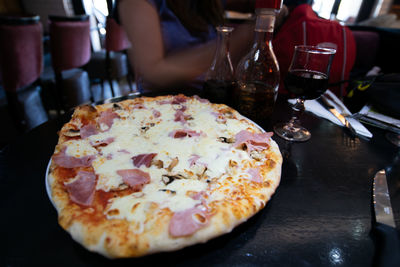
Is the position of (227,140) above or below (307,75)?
below

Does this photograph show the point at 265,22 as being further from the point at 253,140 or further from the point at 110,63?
the point at 110,63

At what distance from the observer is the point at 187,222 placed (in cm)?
42

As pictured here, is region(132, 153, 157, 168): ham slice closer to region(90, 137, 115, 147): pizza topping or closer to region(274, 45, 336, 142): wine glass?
region(90, 137, 115, 147): pizza topping

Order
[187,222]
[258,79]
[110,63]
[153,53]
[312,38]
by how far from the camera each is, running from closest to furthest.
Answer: [187,222] → [258,79] → [153,53] → [312,38] → [110,63]

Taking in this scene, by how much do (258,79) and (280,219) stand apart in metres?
0.56

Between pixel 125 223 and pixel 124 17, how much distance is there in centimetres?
108

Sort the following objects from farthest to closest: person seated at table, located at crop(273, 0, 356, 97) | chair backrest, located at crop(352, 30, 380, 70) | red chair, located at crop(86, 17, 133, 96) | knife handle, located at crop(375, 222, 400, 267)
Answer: red chair, located at crop(86, 17, 133, 96)
chair backrest, located at crop(352, 30, 380, 70)
person seated at table, located at crop(273, 0, 356, 97)
knife handle, located at crop(375, 222, 400, 267)

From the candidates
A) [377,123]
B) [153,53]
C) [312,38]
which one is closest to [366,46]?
[312,38]

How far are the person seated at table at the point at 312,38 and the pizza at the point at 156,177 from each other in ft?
2.74

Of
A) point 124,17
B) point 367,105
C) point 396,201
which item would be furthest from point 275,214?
point 124,17

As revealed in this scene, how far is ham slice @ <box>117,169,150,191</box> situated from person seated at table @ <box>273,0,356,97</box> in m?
1.19

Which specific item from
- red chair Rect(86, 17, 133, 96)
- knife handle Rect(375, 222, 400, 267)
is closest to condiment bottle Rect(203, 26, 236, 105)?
knife handle Rect(375, 222, 400, 267)

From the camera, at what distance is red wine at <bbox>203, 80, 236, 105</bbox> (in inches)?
37.3

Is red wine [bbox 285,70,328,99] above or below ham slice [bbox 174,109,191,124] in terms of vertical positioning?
above
